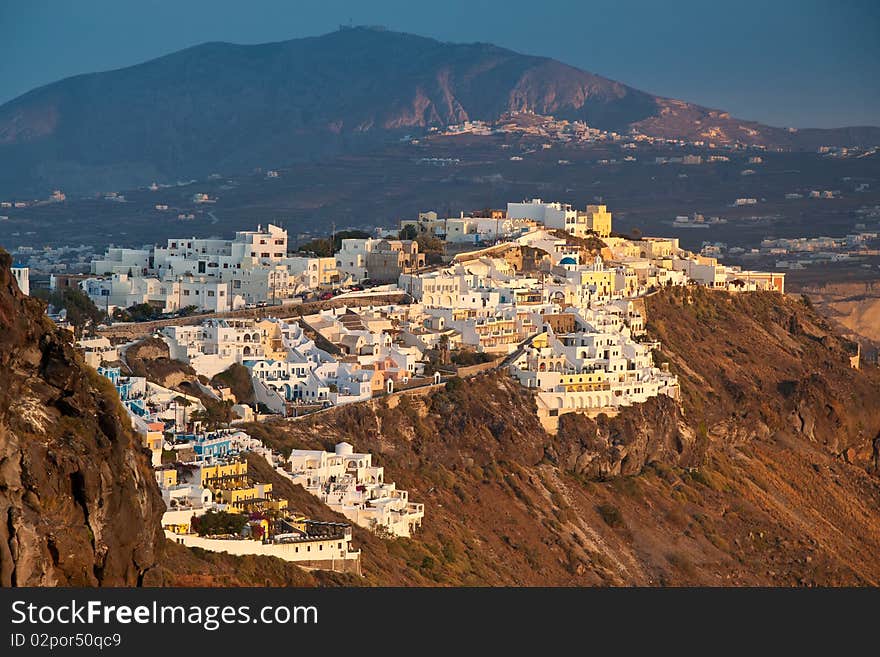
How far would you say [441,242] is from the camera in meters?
56.9

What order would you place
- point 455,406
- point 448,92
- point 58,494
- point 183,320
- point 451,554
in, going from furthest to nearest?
point 448,92 < point 183,320 < point 455,406 < point 451,554 < point 58,494

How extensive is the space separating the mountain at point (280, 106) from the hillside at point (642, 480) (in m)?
96.4

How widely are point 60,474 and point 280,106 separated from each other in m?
158

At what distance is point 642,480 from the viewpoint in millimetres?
42062

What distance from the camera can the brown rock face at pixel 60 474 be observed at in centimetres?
1970

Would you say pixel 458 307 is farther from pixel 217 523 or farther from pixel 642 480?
pixel 217 523

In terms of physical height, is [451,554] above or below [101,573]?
below

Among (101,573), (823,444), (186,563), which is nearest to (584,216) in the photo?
(823,444)

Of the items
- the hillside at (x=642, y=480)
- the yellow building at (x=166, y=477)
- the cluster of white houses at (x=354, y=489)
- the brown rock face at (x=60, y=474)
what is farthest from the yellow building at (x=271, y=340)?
the brown rock face at (x=60, y=474)

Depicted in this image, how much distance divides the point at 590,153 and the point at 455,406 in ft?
292

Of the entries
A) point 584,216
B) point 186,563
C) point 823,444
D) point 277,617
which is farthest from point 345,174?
point 277,617

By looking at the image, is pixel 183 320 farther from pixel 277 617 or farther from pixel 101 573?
pixel 277 617

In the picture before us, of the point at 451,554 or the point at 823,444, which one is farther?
the point at 823,444

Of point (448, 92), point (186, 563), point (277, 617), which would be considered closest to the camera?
point (277, 617)
